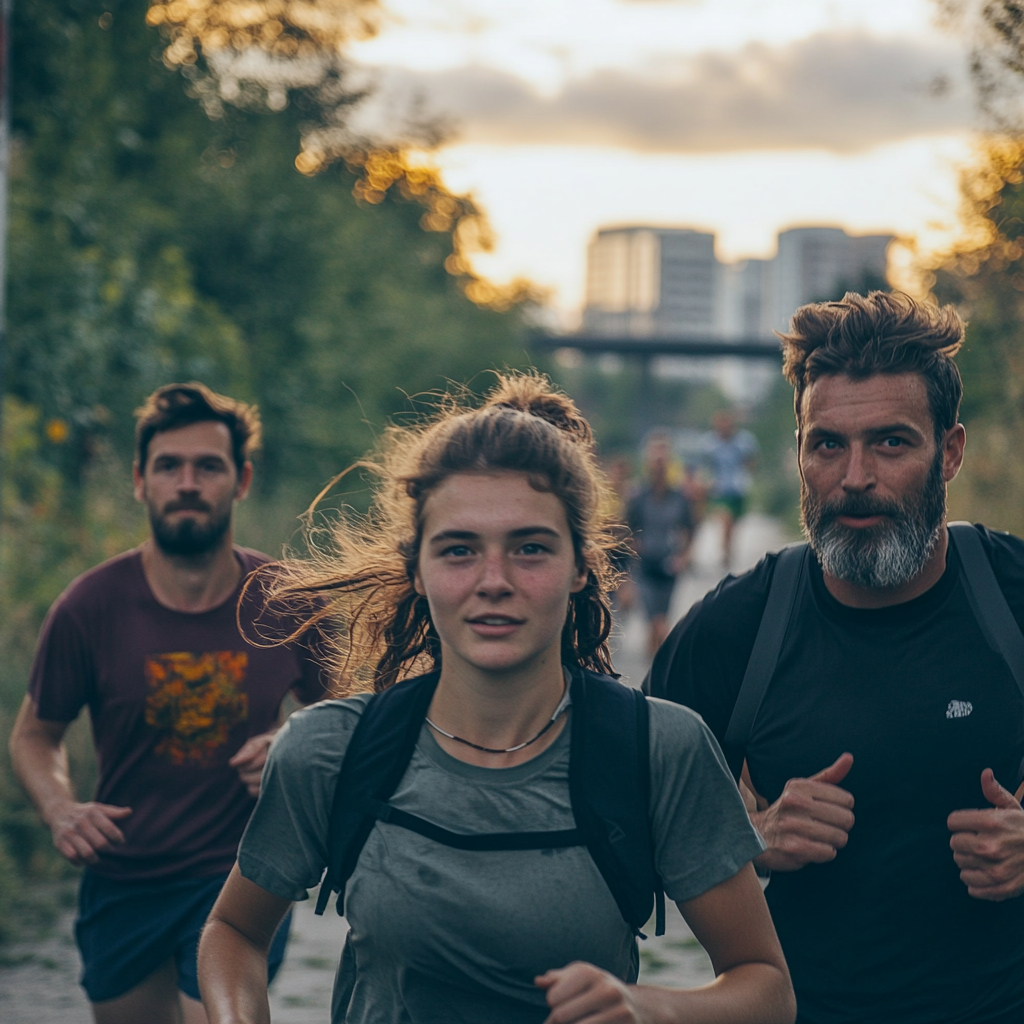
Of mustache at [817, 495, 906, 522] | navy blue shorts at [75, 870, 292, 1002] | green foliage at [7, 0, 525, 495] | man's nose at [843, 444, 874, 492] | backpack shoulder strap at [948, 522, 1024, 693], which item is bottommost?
navy blue shorts at [75, 870, 292, 1002]

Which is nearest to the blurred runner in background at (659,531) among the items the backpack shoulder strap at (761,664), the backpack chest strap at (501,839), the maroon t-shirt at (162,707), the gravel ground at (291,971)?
the gravel ground at (291,971)

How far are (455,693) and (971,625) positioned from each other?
3.90 feet

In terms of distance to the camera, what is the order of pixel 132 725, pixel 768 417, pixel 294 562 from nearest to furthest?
1. pixel 294 562
2. pixel 132 725
3. pixel 768 417

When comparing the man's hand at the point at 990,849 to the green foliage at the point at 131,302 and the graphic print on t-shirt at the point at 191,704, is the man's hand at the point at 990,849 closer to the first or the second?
the graphic print on t-shirt at the point at 191,704

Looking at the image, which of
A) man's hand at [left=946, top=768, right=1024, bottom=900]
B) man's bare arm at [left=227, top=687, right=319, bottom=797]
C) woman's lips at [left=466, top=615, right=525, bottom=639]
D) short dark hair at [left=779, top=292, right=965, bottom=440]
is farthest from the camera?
man's bare arm at [left=227, top=687, right=319, bottom=797]

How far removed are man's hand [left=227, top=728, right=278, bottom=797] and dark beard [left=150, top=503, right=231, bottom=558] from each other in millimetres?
628

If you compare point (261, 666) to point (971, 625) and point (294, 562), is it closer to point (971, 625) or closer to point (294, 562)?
point (294, 562)


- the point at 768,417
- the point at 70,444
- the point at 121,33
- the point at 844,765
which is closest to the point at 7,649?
the point at 70,444

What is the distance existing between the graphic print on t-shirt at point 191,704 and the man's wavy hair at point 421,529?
1157 millimetres

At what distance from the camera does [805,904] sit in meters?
3.09

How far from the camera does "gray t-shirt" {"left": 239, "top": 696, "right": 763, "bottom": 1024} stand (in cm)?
234

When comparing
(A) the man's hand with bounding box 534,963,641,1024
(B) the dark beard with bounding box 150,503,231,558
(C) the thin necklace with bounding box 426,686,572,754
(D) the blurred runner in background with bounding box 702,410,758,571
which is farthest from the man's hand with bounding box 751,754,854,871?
(D) the blurred runner in background with bounding box 702,410,758,571

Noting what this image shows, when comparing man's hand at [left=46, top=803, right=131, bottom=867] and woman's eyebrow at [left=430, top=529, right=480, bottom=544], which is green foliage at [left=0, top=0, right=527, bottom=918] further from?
woman's eyebrow at [left=430, top=529, right=480, bottom=544]

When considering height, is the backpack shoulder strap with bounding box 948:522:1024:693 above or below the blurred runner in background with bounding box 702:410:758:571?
below
